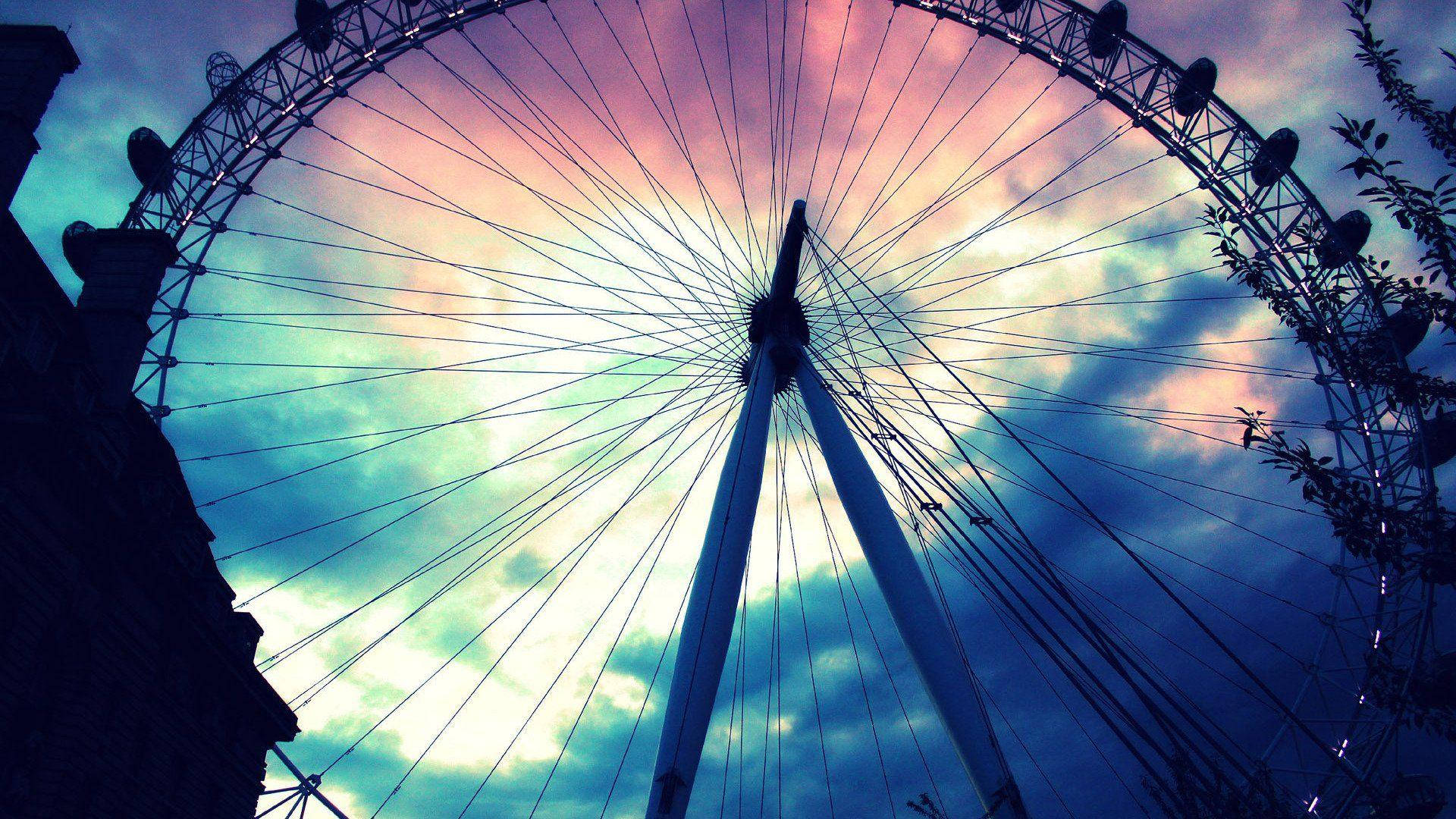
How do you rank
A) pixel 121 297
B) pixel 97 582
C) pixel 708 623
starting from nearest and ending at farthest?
pixel 97 582 < pixel 708 623 < pixel 121 297

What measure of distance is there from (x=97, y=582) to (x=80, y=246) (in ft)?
37.2

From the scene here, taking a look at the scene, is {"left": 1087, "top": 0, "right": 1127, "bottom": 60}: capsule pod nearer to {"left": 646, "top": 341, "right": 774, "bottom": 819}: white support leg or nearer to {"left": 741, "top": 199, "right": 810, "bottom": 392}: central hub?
{"left": 741, "top": 199, "right": 810, "bottom": 392}: central hub

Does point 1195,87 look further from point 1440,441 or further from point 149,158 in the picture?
point 149,158

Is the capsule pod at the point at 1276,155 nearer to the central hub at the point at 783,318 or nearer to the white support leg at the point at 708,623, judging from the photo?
the central hub at the point at 783,318

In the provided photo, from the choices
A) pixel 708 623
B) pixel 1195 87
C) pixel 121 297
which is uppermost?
pixel 1195 87

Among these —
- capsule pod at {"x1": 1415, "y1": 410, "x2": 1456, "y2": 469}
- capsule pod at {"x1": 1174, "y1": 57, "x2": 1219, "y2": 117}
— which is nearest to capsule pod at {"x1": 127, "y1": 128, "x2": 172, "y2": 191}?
capsule pod at {"x1": 1174, "y1": 57, "x2": 1219, "y2": 117}

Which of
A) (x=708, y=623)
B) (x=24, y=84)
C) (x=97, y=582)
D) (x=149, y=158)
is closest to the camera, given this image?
(x=97, y=582)

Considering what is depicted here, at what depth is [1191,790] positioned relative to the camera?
55.4ft

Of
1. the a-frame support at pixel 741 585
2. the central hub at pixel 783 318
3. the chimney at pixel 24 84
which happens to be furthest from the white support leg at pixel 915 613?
the chimney at pixel 24 84

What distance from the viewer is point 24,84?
19.7 meters

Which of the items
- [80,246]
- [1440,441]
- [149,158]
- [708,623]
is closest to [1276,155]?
[1440,441]

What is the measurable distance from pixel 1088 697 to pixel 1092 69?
21828 mm

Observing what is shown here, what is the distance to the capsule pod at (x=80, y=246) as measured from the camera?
2408 centimetres

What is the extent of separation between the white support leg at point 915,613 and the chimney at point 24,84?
17.3 metres
